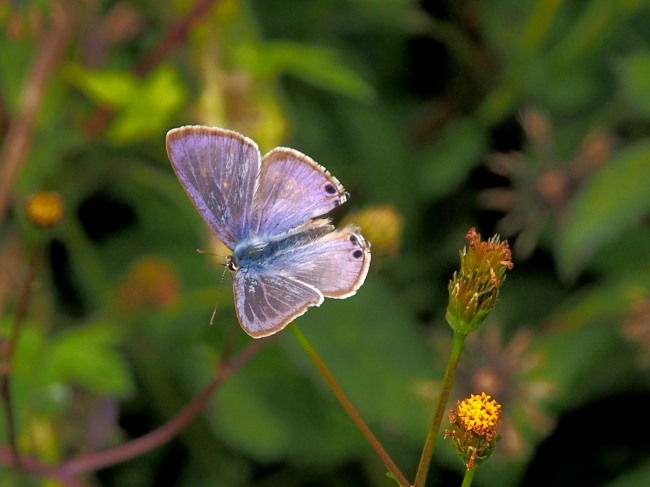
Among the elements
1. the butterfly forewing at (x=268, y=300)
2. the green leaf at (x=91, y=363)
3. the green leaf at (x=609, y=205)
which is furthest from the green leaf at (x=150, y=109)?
the green leaf at (x=609, y=205)

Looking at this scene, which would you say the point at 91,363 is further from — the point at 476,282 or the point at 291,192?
the point at 476,282

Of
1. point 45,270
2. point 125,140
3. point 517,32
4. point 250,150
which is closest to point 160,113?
point 125,140

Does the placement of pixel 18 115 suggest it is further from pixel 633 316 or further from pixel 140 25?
pixel 633 316

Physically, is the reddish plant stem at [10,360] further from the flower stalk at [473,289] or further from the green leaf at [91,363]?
the flower stalk at [473,289]

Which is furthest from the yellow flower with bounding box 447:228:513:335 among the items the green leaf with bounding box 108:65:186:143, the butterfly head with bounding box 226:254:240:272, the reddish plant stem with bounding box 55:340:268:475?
the green leaf with bounding box 108:65:186:143

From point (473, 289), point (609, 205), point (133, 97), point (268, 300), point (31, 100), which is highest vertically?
point (31, 100)

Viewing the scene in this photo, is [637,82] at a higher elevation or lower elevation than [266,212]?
lower

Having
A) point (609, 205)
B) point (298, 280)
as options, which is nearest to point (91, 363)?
point (298, 280)

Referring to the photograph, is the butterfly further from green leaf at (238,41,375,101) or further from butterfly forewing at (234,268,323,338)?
green leaf at (238,41,375,101)
